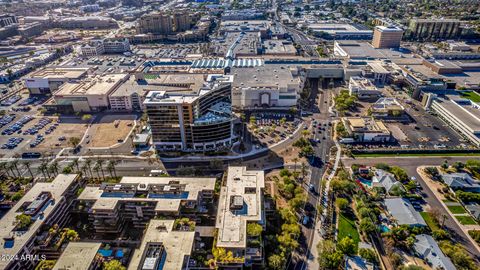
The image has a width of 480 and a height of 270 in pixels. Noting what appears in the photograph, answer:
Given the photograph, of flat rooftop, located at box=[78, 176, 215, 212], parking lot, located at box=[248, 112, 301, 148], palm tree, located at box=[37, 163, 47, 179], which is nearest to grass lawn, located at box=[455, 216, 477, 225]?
parking lot, located at box=[248, 112, 301, 148]

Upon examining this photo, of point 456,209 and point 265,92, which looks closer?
point 456,209

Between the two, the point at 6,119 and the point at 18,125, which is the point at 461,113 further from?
the point at 6,119

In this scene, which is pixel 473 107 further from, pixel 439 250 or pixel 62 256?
pixel 62 256

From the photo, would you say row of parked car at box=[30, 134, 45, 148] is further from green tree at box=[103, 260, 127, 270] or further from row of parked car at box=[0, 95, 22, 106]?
green tree at box=[103, 260, 127, 270]

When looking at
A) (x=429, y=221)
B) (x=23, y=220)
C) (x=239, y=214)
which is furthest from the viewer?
(x=429, y=221)

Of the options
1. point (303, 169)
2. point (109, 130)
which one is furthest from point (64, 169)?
point (303, 169)

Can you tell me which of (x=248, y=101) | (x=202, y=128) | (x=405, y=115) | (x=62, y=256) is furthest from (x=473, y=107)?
(x=62, y=256)
